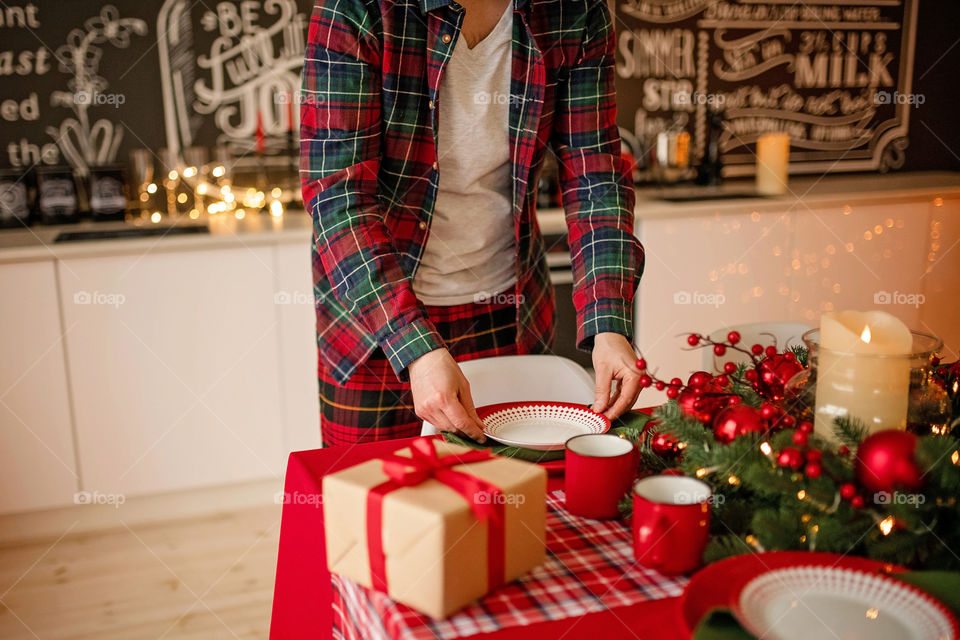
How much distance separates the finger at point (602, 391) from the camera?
1.07 meters

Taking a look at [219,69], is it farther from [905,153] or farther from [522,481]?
[905,153]

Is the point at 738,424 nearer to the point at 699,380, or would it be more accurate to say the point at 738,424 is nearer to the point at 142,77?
the point at 699,380

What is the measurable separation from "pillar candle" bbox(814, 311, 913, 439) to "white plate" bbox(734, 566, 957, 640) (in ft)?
0.54

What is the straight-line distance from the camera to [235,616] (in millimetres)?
1896

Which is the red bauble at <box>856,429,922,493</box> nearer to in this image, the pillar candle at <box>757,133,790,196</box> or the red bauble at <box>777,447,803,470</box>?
the red bauble at <box>777,447,803,470</box>

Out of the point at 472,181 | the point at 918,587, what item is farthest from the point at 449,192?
the point at 918,587

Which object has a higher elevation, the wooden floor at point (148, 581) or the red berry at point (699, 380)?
the red berry at point (699, 380)

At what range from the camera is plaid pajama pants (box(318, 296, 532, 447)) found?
1363mm

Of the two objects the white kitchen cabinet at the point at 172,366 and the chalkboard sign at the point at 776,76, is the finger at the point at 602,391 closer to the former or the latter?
the white kitchen cabinet at the point at 172,366

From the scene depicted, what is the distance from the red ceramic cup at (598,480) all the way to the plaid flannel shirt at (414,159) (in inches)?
12.2

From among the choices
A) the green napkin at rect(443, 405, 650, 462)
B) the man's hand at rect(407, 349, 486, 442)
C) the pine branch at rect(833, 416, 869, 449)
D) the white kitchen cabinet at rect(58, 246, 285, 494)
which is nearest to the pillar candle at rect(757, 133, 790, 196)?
the white kitchen cabinet at rect(58, 246, 285, 494)

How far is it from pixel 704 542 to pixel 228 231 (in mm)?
1874

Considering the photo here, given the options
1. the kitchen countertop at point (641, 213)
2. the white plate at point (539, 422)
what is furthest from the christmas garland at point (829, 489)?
the kitchen countertop at point (641, 213)

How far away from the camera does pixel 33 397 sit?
2172 millimetres
